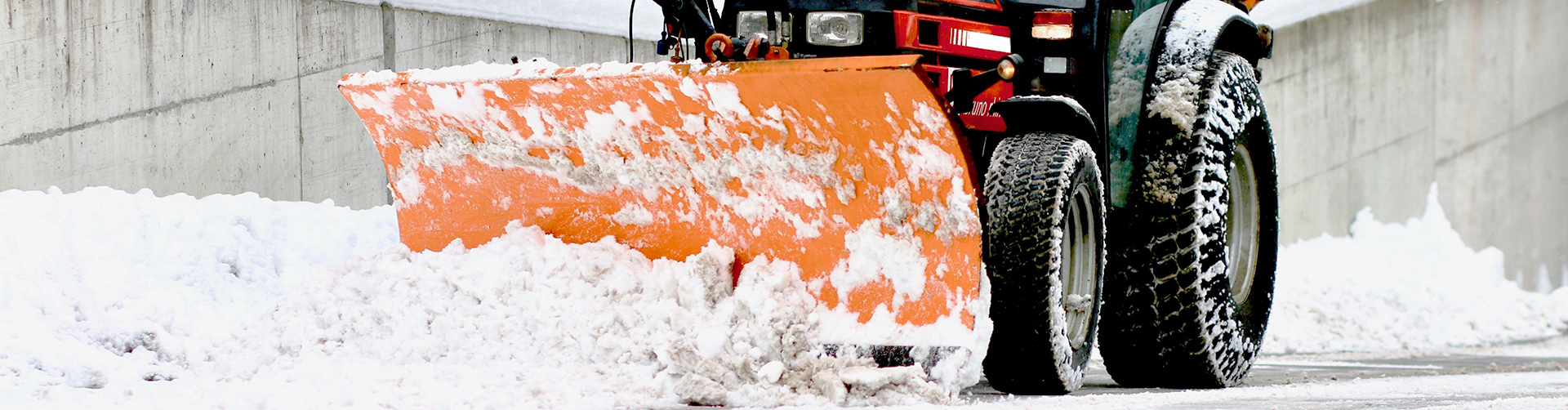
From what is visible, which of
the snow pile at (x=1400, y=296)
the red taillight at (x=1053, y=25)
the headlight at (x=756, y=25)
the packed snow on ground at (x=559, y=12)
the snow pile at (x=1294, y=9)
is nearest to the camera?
the red taillight at (x=1053, y=25)

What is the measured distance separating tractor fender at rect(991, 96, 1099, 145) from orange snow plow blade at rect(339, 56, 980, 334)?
400 mm

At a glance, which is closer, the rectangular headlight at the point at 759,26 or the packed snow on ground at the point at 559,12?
the rectangular headlight at the point at 759,26

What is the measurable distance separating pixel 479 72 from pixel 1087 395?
6.12ft

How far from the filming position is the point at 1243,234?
187 inches

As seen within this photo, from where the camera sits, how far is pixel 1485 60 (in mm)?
10719

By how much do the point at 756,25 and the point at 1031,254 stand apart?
4.15 ft

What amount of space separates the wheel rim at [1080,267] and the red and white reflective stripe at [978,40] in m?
0.60

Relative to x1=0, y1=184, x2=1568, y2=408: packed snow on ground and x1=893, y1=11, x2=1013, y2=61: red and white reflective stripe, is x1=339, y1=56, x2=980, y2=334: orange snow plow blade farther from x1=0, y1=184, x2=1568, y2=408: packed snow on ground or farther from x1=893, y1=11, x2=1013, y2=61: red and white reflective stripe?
x1=893, y1=11, x2=1013, y2=61: red and white reflective stripe

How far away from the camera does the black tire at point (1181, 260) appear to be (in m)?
3.91

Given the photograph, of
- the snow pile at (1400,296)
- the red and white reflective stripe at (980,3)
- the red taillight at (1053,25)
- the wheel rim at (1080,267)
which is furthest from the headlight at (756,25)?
the snow pile at (1400,296)

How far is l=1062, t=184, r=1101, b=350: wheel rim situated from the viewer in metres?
3.60

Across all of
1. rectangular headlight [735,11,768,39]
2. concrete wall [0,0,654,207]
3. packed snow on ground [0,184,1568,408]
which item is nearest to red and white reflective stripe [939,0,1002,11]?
rectangular headlight [735,11,768,39]

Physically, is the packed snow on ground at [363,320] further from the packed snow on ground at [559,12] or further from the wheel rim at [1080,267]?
the packed snow on ground at [559,12]

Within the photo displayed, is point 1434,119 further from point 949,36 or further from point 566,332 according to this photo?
point 566,332
